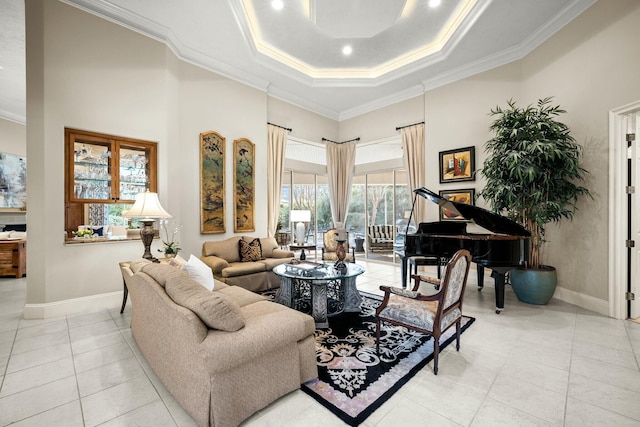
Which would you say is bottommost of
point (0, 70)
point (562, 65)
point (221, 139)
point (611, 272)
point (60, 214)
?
point (611, 272)

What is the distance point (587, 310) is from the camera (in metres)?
3.60

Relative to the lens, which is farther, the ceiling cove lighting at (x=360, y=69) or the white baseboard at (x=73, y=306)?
the ceiling cove lighting at (x=360, y=69)

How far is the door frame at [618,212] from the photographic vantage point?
3.29 meters

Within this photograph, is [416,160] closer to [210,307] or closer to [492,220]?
[492,220]

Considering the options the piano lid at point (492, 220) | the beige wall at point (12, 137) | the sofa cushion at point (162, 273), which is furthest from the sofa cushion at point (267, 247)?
the beige wall at point (12, 137)

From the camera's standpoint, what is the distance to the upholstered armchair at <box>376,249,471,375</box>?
220 cm

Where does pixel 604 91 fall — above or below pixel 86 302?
above

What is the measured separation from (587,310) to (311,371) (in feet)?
12.7

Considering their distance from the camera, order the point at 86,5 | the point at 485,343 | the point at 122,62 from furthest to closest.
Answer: the point at 122,62
the point at 86,5
the point at 485,343

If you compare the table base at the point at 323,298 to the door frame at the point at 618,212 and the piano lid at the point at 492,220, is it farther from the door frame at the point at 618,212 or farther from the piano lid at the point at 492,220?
the door frame at the point at 618,212

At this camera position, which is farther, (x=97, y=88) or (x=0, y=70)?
(x=0, y=70)

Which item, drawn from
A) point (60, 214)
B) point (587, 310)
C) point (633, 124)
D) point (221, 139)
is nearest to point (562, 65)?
point (633, 124)

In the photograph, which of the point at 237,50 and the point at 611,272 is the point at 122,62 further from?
the point at 611,272

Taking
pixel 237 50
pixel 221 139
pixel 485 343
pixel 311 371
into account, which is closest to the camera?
pixel 311 371
